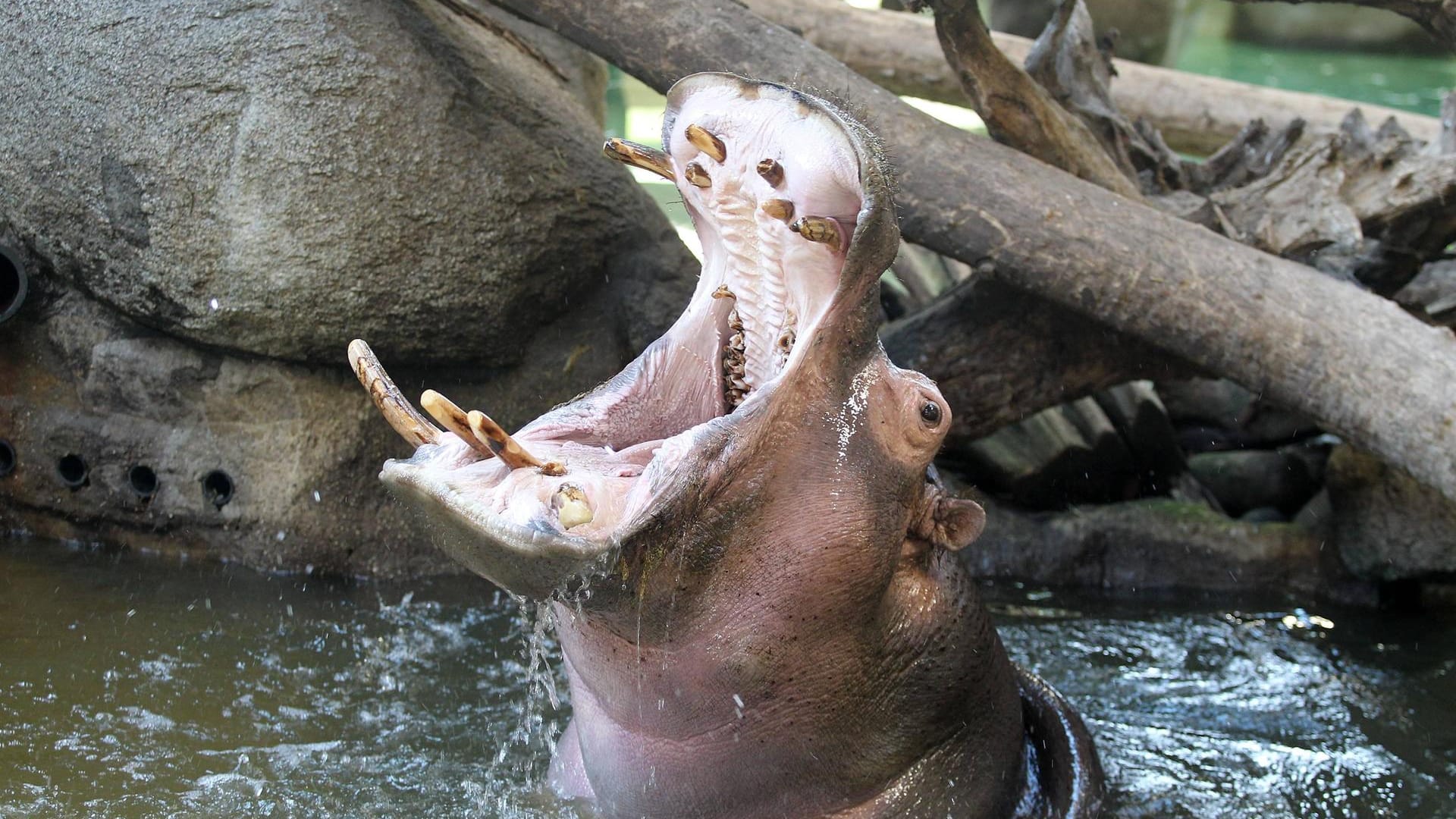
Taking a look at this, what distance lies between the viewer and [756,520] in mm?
2562

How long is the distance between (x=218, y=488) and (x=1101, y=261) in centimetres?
321

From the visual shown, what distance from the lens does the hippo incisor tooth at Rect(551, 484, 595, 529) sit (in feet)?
7.47

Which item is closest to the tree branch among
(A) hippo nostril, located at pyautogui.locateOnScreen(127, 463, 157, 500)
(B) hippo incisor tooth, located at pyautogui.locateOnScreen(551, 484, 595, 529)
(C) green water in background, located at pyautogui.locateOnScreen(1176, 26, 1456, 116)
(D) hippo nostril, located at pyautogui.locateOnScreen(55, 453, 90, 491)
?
(B) hippo incisor tooth, located at pyautogui.locateOnScreen(551, 484, 595, 529)

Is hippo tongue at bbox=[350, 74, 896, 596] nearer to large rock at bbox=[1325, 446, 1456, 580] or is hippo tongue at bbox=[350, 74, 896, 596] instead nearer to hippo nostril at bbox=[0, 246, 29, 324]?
hippo nostril at bbox=[0, 246, 29, 324]

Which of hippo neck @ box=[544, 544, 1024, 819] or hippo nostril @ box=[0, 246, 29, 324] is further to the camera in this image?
hippo nostril @ box=[0, 246, 29, 324]

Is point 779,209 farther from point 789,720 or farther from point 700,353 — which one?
point 789,720

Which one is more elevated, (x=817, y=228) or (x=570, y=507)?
(x=817, y=228)

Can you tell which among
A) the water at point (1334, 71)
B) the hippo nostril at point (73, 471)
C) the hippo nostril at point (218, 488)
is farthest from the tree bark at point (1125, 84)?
the water at point (1334, 71)

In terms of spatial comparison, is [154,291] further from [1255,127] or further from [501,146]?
[1255,127]

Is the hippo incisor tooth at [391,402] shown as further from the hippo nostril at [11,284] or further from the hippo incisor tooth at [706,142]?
the hippo nostril at [11,284]

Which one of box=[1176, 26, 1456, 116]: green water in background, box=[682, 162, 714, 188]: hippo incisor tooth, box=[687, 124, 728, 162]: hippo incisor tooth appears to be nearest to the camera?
box=[687, 124, 728, 162]: hippo incisor tooth

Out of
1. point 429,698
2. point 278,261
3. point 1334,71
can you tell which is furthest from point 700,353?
point 1334,71

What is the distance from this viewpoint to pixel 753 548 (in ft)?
8.45

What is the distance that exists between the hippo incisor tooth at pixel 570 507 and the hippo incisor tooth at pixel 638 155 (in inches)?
31.6
